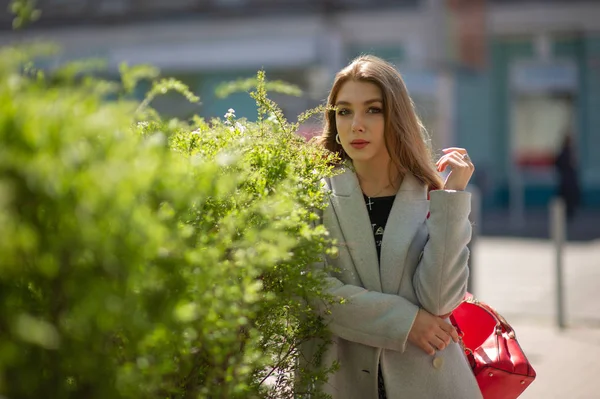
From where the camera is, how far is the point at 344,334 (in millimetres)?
3084

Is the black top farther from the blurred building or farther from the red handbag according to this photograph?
the blurred building

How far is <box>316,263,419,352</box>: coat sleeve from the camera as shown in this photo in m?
3.05

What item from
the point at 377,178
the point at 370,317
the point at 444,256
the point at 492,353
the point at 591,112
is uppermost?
the point at 377,178

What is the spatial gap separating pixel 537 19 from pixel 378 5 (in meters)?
4.04

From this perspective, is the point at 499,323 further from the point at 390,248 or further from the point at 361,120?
the point at 361,120

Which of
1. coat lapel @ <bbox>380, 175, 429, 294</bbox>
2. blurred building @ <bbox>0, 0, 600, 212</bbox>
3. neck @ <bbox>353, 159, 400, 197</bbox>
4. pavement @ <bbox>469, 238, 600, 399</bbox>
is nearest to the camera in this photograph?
coat lapel @ <bbox>380, 175, 429, 294</bbox>

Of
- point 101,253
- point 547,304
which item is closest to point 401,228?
point 101,253

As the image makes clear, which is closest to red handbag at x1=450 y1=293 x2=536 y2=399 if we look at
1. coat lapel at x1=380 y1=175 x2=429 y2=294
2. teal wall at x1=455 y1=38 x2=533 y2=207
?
coat lapel at x1=380 y1=175 x2=429 y2=294

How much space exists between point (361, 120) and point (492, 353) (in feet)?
3.02

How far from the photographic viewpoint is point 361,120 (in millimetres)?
3285

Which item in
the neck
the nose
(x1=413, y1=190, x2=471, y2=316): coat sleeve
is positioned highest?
the nose

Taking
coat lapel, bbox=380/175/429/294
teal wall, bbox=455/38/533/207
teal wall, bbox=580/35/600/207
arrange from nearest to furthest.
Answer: coat lapel, bbox=380/175/429/294 < teal wall, bbox=580/35/600/207 < teal wall, bbox=455/38/533/207

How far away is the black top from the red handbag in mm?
454

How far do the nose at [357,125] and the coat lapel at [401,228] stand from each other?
0.77ft
